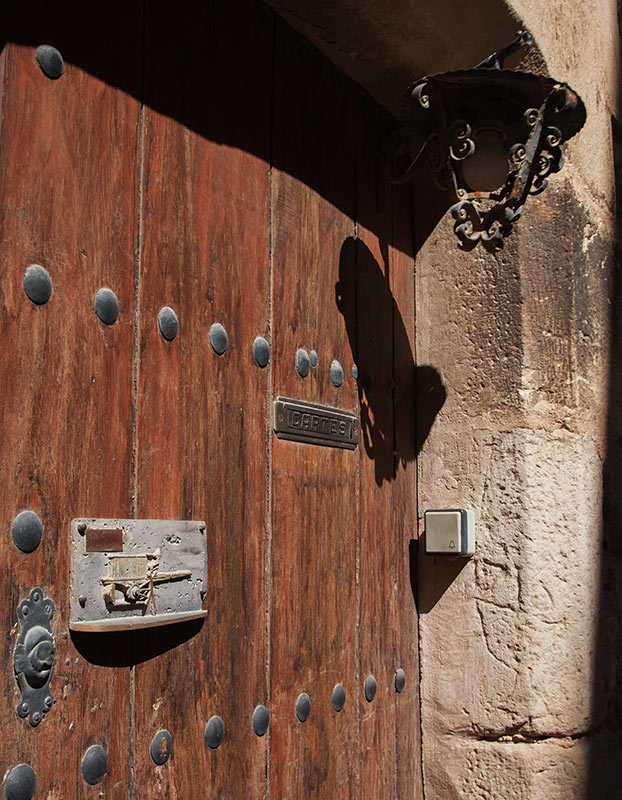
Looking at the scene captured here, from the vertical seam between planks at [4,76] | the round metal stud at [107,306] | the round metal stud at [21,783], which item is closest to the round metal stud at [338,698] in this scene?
the round metal stud at [21,783]

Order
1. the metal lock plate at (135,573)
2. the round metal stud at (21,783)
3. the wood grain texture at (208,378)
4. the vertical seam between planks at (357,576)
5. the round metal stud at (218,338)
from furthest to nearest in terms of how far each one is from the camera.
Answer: the vertical seam between planks at (357,576)
the round metal stud at (218,338)
the wood grain texture at (208,378)
the metal lock plate at (135,573)
the round metal stud at (21,783)

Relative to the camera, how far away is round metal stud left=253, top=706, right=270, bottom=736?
1.28 m

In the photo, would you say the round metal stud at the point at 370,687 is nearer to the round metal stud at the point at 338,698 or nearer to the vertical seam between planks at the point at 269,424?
the round metal stud at the point at 338,698

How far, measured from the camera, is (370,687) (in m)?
1.56

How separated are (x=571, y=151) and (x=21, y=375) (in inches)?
50.4

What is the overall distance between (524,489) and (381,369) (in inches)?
14.4

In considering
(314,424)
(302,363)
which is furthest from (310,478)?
(302,363)

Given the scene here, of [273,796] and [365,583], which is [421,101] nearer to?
[365,583]

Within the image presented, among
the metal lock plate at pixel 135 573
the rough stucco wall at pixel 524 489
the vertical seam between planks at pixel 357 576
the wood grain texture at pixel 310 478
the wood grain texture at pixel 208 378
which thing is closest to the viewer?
the metal lock plate at pixel 135 573

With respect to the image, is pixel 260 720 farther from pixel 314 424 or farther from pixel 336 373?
pixel 336 373

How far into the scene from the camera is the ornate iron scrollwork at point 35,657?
95 centimetres

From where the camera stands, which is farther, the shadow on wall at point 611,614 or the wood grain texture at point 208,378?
the shadow on wall at point 611,614

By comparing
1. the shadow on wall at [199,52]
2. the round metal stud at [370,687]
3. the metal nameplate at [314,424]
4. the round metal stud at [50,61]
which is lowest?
the round metal stud at [370,687]

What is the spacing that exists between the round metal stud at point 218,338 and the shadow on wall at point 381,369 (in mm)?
353
